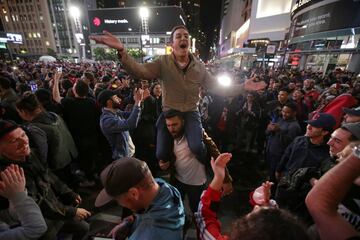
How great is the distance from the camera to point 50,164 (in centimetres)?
337

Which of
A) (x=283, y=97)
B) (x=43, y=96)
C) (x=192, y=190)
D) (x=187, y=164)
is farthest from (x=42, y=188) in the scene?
(x=283, y=97)

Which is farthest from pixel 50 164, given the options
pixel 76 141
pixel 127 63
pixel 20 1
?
pixel 20 1

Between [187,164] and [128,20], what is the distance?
282 ft

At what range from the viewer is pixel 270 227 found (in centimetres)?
85

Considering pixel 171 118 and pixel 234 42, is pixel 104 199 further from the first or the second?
pixel 234 42

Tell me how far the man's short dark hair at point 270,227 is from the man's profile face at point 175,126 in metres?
1.97

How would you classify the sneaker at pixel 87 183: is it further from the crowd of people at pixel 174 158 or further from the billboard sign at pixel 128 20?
the billboard sign at pixel 128 20

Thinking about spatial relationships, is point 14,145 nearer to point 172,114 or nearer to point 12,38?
point 172,114

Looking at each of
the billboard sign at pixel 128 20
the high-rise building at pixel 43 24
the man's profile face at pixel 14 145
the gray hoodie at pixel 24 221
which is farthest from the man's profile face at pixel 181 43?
the high-rise building at pixel 43 24

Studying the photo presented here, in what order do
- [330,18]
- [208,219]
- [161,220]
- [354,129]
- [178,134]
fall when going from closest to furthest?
1. [161,220]
2. [208,219]
3. [354,129]
4. [178,134]
5. [330,18]

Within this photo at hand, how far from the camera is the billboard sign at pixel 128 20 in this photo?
75188 millimetres

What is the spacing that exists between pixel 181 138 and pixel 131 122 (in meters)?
1.09

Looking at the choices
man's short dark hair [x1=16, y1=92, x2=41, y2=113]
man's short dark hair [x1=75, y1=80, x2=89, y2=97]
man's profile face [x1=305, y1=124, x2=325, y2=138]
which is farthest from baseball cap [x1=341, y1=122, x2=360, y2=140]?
man's short dark hair [x1=75, y1=80, x2=89, y2=97]

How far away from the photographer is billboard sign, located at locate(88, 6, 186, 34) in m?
75.2
